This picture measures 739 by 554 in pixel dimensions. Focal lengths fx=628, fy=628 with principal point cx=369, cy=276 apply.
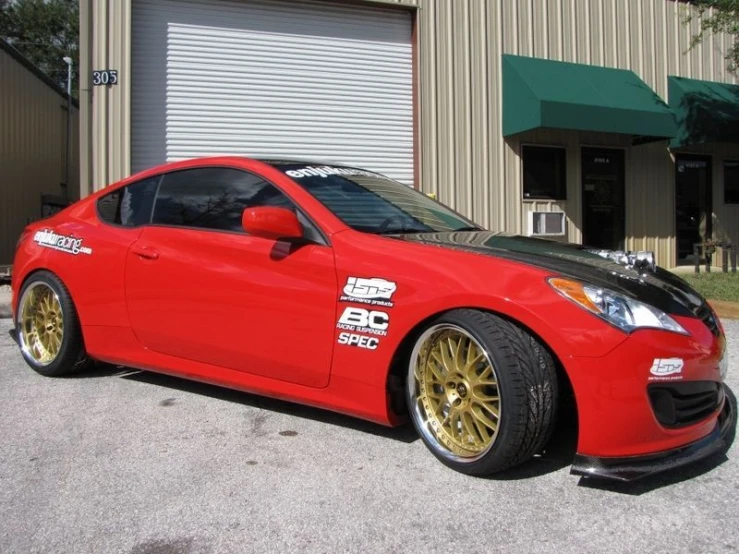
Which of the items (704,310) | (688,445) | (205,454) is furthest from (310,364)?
(704,310)

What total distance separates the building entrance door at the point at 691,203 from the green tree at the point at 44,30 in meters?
33.2

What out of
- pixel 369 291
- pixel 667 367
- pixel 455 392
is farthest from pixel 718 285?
pixel 369 291

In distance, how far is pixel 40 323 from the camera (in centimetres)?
445

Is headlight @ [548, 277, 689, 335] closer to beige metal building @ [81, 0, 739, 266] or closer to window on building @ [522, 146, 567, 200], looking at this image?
beige metal building @ [81, 0, 739, 266]

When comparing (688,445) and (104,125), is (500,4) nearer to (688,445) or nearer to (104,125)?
(104,125)

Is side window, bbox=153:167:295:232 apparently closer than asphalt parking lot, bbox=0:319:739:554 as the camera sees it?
No

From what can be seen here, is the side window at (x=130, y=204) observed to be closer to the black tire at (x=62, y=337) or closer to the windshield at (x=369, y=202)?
the black tire at (x=62, y=337)

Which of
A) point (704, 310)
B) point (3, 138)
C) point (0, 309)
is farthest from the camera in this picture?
point (3, 138)

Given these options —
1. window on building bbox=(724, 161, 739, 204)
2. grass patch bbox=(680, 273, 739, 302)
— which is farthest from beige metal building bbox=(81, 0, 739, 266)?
grass patch bbox=(680, 273, 739, 302)

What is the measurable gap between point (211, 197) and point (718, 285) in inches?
286

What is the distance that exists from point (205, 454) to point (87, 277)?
5.46 feet

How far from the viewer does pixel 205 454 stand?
3.06 meters

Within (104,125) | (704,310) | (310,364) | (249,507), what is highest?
(104,125)

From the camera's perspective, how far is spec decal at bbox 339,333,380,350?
2898mm
